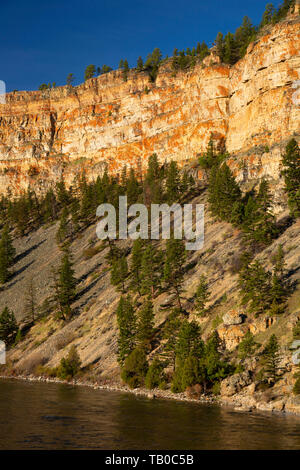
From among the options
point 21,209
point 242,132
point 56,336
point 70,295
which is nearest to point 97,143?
point 21,209

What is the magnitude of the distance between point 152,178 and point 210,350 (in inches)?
2700

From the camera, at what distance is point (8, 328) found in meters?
71.3

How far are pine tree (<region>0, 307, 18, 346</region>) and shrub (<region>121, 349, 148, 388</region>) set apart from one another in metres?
31.3

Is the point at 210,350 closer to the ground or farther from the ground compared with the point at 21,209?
closer to the ground

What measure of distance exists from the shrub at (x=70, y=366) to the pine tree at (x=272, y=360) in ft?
84.6

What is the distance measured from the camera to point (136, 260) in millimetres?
66562

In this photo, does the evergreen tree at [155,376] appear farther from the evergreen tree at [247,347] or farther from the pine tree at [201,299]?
the evergreen tree at [247,347]

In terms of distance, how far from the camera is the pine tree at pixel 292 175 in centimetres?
6062

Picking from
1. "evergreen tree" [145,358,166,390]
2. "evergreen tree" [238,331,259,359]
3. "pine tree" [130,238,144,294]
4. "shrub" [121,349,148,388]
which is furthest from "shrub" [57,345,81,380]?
"evergreen tree" [238,331,259,359]

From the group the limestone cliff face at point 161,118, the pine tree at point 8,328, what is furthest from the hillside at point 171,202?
the pine tree at point 8,328

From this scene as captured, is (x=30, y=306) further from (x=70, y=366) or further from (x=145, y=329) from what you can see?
(x=145, y=329)

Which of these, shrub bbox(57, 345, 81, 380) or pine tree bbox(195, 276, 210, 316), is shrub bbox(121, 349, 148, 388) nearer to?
pine tree bbox(195, 276, 210, 316)
